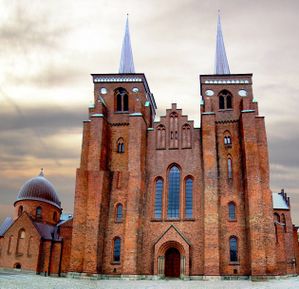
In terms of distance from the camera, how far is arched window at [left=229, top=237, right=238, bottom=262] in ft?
116

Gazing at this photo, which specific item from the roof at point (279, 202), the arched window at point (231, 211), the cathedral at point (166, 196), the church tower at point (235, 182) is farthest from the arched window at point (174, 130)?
the roof at point (279, 202)

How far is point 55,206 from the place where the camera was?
53406 millimetres

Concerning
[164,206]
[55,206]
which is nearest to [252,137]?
[164,206]

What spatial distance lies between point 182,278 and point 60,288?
1262cm

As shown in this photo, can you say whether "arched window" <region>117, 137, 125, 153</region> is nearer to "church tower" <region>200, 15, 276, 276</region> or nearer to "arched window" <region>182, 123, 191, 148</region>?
"arched window" <region>182, 123, 191, 148</region>

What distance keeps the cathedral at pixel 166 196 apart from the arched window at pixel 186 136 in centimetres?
11

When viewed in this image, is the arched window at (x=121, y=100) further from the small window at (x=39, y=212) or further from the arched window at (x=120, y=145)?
the small window at (x=39, y=212)

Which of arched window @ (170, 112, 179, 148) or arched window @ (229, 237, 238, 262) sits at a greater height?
arched window @ (170, 112, 179, 148)

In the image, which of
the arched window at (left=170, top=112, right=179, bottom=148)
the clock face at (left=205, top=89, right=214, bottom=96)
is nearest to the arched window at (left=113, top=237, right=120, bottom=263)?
the arched window at (left=170, top=112, right=179, bottom=148)

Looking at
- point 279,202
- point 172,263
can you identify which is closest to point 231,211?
point 172,263

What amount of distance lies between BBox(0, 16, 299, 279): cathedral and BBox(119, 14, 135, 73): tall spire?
3.93 m

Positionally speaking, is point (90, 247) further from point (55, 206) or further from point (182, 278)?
point (55, 206)

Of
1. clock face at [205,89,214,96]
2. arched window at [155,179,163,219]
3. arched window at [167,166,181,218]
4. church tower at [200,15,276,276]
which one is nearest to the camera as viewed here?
church tower at [200,15,276,276]

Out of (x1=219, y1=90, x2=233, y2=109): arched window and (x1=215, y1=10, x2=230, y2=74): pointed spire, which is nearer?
(x1=219, y1=90, x2=233, y2=109): arched window
